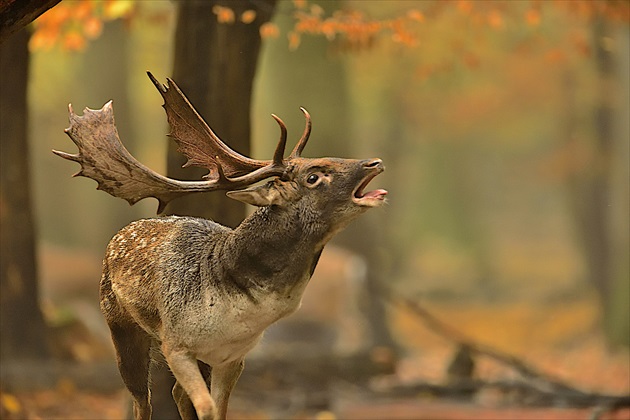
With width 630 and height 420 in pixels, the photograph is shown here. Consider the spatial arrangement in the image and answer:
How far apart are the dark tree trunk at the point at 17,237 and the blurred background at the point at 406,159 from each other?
33mm

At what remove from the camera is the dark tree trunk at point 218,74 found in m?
6.41

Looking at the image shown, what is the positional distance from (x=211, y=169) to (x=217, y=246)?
0.35m

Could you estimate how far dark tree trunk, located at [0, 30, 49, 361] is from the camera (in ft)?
27.0

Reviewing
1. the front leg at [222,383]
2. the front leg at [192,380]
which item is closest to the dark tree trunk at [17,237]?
the front leg at [222,383]

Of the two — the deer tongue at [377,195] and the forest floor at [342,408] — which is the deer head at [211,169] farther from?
the forest floor at [342,408]

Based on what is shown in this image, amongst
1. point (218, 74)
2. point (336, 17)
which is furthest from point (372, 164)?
point (336, 17)

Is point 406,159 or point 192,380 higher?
Result: point 192,380


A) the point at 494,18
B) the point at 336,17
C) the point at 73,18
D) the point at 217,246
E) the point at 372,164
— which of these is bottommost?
the point at 217,246

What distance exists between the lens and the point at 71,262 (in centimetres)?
1547

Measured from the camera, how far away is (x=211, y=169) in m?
4.49

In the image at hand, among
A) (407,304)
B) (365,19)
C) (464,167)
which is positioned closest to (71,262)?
(407,304)

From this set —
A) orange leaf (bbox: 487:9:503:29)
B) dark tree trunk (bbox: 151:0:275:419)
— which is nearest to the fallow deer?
dark tree trunk (bbox: 151:0:275:419)

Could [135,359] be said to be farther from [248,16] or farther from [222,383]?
[248,16]

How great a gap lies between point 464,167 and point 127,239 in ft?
81.7
